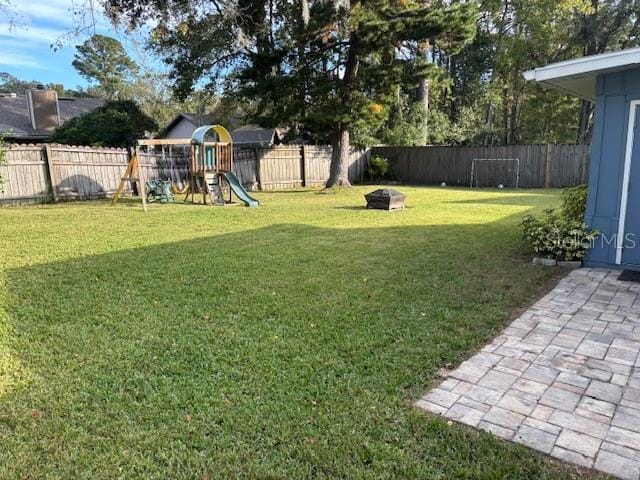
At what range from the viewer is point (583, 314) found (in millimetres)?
3590

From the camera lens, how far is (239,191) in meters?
10.8

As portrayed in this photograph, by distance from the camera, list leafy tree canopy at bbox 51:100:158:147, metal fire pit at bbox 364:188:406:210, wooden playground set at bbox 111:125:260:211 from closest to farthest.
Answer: metal fire pit at bbox 364:188:406:210, wooden playground set at bbox 111:125:260:211, leafy tree canopy at bbox 51:100:158:147

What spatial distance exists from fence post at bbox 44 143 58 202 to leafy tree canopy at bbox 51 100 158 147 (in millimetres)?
6882

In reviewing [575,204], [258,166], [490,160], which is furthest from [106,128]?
[575,204]

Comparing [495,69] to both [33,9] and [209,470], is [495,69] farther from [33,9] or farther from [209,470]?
[209,470]

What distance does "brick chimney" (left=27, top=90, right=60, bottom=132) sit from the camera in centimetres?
2134

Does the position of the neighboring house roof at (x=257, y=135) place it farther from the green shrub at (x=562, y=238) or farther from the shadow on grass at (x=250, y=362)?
the shadow on grass at (x=250, y=362)

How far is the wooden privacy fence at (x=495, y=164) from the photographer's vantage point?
1441cm

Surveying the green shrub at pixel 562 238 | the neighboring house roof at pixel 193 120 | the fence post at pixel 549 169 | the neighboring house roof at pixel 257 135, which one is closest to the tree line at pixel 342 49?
the fence post at pixel 549 169

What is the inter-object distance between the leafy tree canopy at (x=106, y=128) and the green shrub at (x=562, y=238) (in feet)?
54.1

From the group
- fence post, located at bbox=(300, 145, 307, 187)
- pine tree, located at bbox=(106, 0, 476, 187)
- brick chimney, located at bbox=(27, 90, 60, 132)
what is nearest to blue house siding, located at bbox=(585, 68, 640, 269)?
pine tree, located at bbox=(106, 0, 476, 187)

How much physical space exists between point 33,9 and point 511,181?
14.2 metres

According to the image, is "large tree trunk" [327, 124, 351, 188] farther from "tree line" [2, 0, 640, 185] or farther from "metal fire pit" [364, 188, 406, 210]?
"metal fire pit" [364, 188, 406, 210]

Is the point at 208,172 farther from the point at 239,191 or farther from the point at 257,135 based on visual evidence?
the point at 257,135
